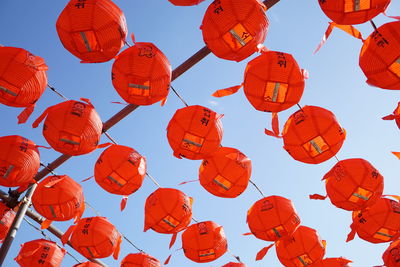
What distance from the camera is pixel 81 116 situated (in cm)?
425

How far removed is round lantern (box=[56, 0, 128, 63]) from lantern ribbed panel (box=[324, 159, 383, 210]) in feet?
10.3

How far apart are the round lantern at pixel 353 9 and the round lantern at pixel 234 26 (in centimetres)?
62

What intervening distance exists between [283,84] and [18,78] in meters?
2.72

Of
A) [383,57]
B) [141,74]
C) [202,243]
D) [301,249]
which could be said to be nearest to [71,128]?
[141,74]

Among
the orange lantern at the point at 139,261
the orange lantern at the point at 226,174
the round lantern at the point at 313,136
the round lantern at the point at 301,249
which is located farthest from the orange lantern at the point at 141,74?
the orange lantern at the point at 139,261

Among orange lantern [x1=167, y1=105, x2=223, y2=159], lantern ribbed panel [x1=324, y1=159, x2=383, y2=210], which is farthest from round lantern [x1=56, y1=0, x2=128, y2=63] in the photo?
lantern ribbed panel [x1=324, y1=159, x2=383, y2=210]

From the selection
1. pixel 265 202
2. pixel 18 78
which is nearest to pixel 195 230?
pixel 265 202

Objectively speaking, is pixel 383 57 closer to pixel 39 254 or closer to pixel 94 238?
pixel 94 238

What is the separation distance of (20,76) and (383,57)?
141 inches

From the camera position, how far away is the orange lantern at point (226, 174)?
4736 millimetres

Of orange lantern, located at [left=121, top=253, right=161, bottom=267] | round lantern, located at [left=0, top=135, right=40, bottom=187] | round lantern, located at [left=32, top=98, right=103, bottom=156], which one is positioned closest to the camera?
round lantern, located at [left=32, top=98, right=103, bottom=156]

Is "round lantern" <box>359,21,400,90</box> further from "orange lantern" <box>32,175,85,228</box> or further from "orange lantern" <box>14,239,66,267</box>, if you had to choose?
"orange lantern" <box>14,239,66,267</box>

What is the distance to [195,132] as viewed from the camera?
4.34 metres

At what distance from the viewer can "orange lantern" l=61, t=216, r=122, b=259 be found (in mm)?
5543
